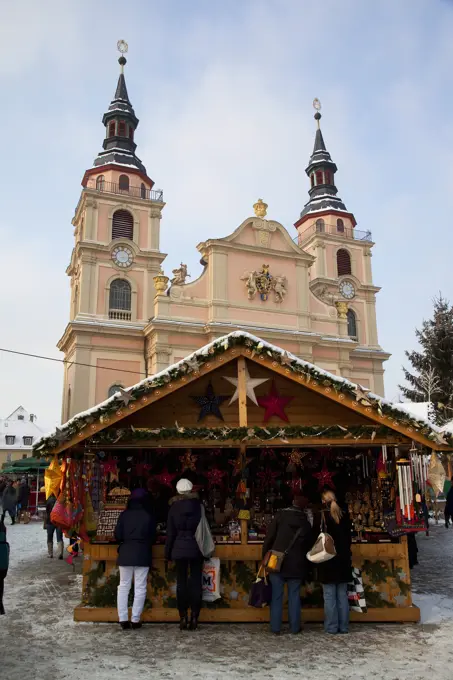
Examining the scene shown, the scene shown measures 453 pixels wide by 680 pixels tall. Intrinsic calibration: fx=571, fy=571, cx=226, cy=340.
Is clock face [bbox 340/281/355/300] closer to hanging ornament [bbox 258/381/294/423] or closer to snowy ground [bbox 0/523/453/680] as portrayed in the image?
hanging ornament [bbox 258/381/294/423]

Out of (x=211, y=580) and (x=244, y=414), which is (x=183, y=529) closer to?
(x=211, y=580)

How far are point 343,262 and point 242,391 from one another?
108 feet

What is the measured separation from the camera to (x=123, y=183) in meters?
34.0

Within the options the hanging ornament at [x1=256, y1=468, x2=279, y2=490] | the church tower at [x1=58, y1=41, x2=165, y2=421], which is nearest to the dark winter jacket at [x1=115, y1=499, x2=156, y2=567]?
the hanging ornament at [x1=256, y1=468, x2=279, y2=490]

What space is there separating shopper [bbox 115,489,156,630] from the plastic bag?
77 cm

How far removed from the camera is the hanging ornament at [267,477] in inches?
366

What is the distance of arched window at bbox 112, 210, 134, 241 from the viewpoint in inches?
1284

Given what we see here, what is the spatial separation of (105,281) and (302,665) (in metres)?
27.4

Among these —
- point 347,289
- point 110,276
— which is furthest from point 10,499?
point 347,289

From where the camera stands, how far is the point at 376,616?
23.8 ft

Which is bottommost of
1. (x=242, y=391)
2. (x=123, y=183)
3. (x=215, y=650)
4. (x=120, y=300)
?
(x=215, y=650)

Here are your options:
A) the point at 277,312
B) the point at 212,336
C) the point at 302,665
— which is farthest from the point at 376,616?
the point at 277,312

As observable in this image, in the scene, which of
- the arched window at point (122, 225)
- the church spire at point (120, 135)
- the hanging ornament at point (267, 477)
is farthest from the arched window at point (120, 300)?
the hanging ornament at point (267, 477)

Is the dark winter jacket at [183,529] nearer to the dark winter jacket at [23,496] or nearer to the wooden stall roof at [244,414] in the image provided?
the wooden stall roof at [244,414]
